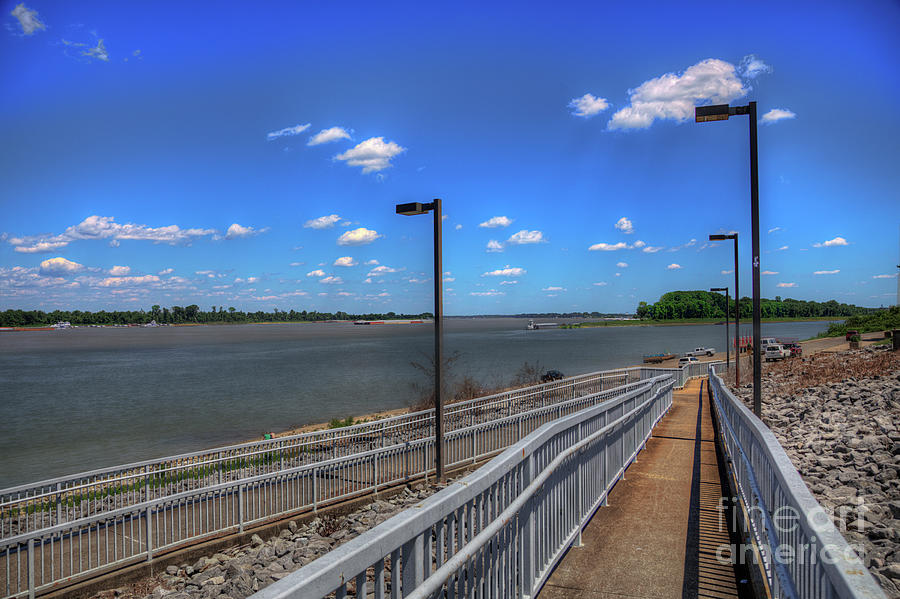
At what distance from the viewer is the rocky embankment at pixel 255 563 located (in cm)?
762

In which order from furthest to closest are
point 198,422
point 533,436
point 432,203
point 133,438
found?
point 198,422
point 133,438
point 432,203
point 533,436

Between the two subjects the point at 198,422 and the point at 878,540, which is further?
the point at 198,422

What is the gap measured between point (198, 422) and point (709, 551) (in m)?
37.1

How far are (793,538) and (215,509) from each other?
1012 cm

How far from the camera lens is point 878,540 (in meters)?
5.33

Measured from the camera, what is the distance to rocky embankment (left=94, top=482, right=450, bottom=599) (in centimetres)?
762

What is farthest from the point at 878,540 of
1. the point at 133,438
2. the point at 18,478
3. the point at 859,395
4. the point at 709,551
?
the point at 133,438

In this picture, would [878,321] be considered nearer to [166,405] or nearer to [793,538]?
[166,405]

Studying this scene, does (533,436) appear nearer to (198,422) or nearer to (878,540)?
(878,540)

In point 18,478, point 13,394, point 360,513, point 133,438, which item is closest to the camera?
point 360,513

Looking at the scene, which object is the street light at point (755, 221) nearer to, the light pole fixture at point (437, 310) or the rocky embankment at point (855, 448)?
the rocky embankment at point (855, 448)

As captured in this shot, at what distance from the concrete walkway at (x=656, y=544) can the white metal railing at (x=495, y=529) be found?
21 cm

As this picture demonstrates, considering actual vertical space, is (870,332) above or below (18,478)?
above

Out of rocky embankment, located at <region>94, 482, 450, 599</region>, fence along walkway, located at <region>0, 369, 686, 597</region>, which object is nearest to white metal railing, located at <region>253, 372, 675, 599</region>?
rocky embankment, located at <region>94, 482, 450, 599</region>
